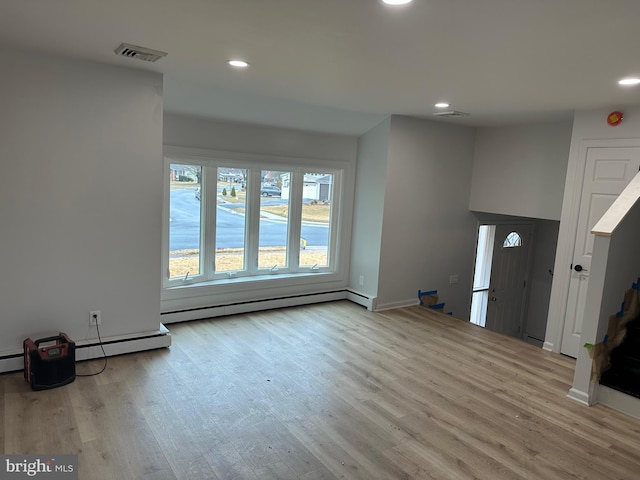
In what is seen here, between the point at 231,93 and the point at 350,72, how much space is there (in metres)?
1.46

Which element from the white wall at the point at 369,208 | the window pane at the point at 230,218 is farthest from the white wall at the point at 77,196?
the white wall at the point at 369,208

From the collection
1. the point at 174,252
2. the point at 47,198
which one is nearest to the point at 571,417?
the point at 174,252

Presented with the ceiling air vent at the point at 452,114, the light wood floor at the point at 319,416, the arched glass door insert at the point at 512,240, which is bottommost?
the light wood floor at the point at 319,416

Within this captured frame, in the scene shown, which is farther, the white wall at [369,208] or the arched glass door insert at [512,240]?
the arched glass door insert at [512,240]

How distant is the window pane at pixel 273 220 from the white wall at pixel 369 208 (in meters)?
0.95

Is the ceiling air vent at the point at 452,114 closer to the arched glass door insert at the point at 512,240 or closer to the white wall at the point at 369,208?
the white wall at the point at 369,208

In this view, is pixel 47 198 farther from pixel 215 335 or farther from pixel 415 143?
pixel 415 143

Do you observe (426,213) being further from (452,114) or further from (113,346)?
(113,346)

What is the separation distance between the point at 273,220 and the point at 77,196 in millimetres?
2379

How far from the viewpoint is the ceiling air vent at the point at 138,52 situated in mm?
2932

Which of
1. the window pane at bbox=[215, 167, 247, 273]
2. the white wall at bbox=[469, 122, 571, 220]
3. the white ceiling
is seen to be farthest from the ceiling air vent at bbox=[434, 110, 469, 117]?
the window pane at bbox=[215, 167, 247, 273]

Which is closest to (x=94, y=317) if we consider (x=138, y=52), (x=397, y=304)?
(x=138, y=52)

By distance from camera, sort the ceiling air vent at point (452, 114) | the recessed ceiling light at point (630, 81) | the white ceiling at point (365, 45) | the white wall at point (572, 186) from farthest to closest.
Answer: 1. the ceiling air vent at point (452, 114)
2. the white wall at point (572, 186)
3. the recessed ceiling light at point (630, 81)
4. the white ceiling at point (365, 45)

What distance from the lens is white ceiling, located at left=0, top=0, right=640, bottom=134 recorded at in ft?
6.81
